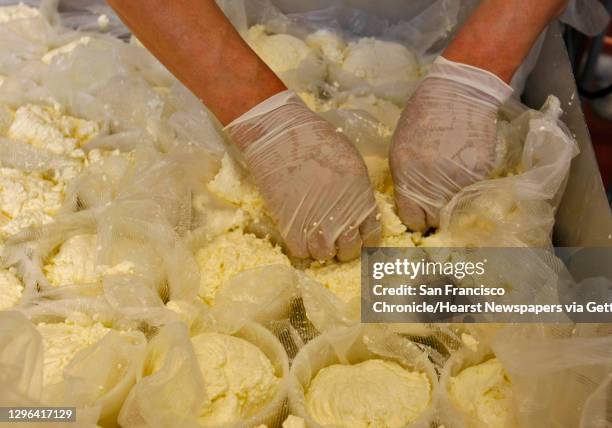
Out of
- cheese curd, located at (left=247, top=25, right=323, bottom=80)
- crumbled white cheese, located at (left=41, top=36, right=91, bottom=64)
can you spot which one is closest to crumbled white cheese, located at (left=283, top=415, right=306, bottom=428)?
cheese curd, located at (left=247, top=25, right=323, bottom=80)

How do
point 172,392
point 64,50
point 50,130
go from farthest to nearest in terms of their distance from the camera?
point 64,50 → point 50,130 → point 172,392

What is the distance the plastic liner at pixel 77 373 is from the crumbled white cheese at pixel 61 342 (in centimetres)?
4

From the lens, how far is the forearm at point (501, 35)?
112 cm

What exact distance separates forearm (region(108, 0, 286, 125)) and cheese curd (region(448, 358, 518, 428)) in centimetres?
55

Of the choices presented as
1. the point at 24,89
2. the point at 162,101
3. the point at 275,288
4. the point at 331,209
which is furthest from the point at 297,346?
the point at 24,89

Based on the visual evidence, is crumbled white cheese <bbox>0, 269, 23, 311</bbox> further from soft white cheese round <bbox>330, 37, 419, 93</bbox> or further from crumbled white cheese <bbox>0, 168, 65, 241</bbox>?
soft white cheese round <bbox>330, 37, 419, 93</bbox>

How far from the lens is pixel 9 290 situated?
96cm

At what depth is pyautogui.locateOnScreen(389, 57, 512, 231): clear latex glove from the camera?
1.05 m

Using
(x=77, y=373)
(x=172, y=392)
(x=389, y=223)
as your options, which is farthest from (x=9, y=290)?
(x=389, y=223)

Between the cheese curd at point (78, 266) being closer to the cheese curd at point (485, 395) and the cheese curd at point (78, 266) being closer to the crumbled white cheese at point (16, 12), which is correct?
the cheese curd at point (485, 395)

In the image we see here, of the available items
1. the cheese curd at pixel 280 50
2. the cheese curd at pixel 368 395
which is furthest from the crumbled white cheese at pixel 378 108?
the cheese curd at pixel 368 395

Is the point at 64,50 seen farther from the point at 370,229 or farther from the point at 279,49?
the point at 370,229

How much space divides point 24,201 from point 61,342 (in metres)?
0.31

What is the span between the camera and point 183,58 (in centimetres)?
107
